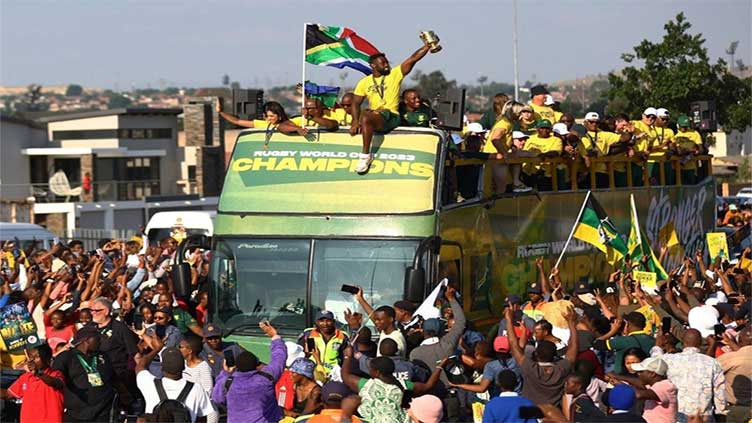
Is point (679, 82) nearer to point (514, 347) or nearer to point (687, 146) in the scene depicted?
point (687, 146)

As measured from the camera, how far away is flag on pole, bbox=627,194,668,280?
64.0 feet

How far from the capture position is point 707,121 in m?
25.1

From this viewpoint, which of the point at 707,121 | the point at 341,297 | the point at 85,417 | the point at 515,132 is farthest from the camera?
the point at 707,121

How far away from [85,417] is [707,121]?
16.0m

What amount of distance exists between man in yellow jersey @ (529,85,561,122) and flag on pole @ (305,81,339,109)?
366 cm

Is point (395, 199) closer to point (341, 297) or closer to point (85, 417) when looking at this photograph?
point (341, 297)

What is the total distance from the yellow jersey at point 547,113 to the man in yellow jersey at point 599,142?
44 cm

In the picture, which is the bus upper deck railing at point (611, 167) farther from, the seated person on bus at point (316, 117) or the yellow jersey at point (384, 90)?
the seated person on bus at point (316, 117)

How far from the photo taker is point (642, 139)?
22078mm

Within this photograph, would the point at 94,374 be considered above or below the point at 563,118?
below

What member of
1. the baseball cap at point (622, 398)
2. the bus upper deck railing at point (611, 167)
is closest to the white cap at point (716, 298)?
the bus upper deck railing at point (611, 167)

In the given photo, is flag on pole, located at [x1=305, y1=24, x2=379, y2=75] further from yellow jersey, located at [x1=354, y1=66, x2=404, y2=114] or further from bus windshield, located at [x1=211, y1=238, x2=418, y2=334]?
bus windshield, located at [x1=211, y1=238, x2=418, y2=334]

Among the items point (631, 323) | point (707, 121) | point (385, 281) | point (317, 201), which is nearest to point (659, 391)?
point (631, 323)

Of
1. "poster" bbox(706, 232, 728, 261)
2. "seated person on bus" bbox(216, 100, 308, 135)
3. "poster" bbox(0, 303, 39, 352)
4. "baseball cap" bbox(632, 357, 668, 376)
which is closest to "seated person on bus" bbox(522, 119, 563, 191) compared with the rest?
"seated person on bus" bbox(216, 100, 308, 135)
